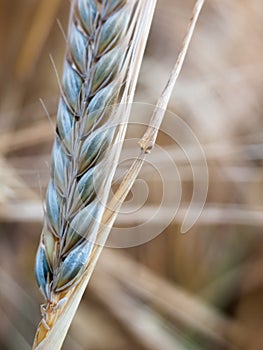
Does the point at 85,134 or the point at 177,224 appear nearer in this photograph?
the point at 85,134

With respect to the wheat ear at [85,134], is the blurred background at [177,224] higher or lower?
higher

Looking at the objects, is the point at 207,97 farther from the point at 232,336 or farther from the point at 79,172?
the point at 79,172

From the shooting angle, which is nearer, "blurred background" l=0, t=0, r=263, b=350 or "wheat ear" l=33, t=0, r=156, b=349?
"wheat ear" l=33, t=0, r=156, b=349

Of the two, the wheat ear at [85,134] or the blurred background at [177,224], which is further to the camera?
the blurred background at [177,224]

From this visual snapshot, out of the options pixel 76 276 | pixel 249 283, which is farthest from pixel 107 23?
pixel 249 283

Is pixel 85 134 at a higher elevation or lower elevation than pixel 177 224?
lower
